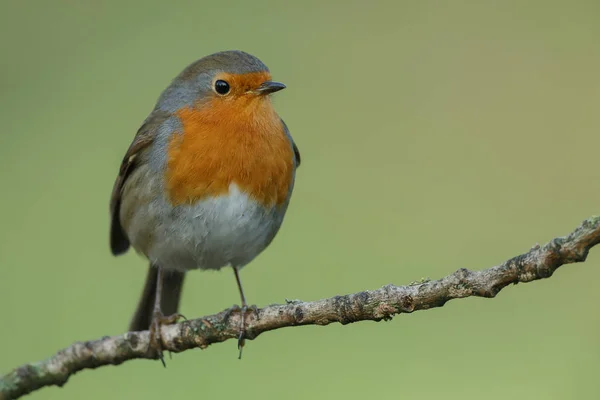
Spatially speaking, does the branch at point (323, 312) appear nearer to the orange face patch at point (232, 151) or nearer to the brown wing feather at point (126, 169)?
the orange face patch at point (232, 151)

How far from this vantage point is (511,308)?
498 cm

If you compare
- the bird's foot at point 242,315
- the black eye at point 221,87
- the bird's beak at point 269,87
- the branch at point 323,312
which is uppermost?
the black eye at point 221,87

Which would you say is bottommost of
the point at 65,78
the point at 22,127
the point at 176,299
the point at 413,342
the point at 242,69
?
the point at 413,342

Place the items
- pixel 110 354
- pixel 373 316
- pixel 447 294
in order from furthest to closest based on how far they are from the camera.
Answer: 1. pixel 110 354
2. pixel 373 316
3. pixel 447 294

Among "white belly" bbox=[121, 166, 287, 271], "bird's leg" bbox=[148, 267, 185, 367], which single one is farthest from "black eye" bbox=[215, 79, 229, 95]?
"bird's leg" bbox=[148, 267, 185, 367]

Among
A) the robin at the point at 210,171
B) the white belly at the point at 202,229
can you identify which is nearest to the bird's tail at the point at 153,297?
the robin at the point at 210,171

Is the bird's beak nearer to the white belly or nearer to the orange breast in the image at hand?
the orange breast

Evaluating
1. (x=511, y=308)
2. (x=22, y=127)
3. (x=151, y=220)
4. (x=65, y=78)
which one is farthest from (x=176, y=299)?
A: (x=65, y=78)

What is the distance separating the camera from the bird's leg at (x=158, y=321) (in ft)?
11.6

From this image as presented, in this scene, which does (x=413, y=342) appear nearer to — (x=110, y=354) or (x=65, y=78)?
(x=110, y=354)

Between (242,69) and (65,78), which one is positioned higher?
(65,78)

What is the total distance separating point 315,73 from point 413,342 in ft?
9.90

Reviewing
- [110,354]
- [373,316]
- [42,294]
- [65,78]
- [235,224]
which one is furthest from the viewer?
[65,78]

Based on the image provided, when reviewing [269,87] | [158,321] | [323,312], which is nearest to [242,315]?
[158,321]
